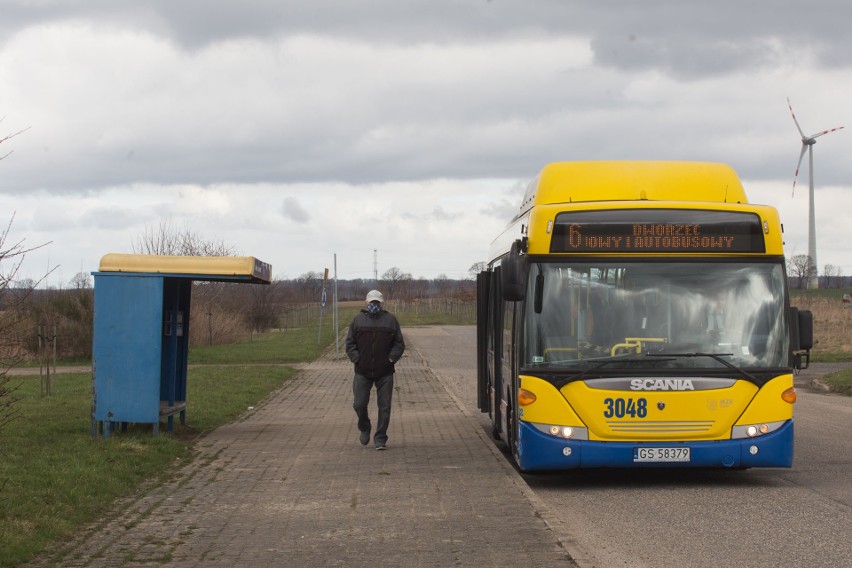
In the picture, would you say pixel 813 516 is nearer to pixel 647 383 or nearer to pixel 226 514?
pixel 647 383

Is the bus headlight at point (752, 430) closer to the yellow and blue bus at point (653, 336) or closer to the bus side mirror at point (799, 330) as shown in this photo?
the yellow and blue bus at point (653, 336)

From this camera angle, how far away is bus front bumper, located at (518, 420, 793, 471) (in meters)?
10.1

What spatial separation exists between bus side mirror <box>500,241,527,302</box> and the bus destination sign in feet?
1.41

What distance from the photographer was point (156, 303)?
13.5m

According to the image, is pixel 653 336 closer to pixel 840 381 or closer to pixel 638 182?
pixel 638 182

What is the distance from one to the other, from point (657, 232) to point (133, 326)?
643 cm

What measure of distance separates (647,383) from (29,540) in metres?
5.40

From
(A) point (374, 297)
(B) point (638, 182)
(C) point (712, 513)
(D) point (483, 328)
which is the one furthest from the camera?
(D) point (483, 328)

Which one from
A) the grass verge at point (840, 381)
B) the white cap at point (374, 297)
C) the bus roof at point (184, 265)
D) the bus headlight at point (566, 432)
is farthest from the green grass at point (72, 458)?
the grass verge at point (840, 381)

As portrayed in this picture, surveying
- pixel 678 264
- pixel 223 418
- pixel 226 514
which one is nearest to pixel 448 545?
pixel 226 514

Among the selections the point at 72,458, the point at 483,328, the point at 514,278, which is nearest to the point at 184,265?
the point at 72,458

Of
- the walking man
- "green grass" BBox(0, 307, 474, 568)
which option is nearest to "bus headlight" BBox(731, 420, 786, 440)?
the walking man

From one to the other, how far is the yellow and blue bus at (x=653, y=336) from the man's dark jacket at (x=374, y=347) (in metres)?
2.84

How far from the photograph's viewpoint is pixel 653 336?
1034 centimetres
